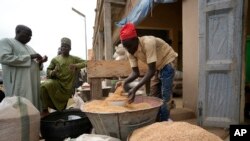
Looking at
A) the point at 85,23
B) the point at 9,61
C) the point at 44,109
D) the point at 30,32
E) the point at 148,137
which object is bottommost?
the point at 44,109

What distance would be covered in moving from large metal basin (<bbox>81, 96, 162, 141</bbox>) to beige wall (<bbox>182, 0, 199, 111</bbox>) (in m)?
1.71

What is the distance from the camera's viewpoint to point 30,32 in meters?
3.48

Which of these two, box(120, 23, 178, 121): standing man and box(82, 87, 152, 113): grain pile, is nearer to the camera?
box(82, 87, 152, 113): grain pile

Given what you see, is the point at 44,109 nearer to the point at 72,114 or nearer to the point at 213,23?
the point at 72,114

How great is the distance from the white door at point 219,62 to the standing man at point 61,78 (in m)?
2.41

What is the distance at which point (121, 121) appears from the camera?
87.2 inches

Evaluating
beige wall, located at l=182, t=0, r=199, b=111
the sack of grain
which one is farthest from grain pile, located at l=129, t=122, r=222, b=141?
beige wall, located at l=182, t=0, r=199, b=111

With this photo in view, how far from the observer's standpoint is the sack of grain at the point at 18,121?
92.0 inches

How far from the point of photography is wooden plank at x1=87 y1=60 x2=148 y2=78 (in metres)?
3.69

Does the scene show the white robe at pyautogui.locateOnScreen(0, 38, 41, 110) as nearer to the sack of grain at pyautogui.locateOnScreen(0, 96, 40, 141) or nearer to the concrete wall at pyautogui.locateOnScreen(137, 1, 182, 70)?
the sack of grain at pyautogui.locateOnScreen(0, 96, 40, 141)

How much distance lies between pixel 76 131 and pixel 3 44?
1.77 metres

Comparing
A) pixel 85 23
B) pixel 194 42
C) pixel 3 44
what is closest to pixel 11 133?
pixel 3 44

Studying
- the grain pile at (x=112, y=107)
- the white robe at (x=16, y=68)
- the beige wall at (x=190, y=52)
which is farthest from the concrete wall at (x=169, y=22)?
the grain pile at (x=112, y=107)

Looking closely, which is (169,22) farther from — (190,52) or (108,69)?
(108,69)
